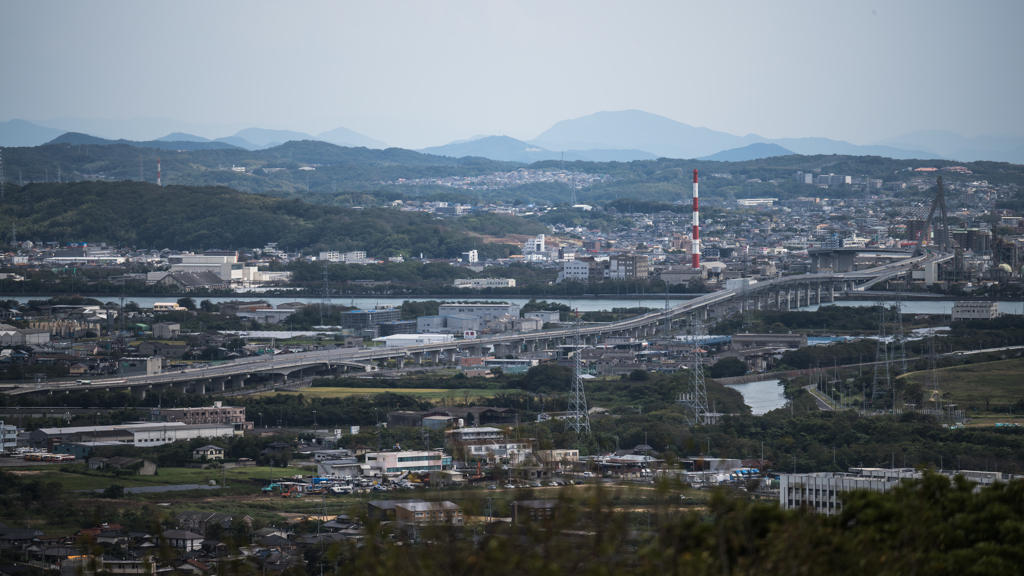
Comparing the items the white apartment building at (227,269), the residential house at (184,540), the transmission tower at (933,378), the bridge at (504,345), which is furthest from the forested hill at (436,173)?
the residential house at (184,540)

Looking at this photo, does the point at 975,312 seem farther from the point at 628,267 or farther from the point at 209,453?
the point at 209,453

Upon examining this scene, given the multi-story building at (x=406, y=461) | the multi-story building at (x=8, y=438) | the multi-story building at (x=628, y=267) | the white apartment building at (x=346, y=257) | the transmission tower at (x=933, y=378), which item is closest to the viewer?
the multi-story building at (x=406, y=461)

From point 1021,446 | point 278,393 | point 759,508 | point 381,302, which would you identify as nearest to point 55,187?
point 381,302

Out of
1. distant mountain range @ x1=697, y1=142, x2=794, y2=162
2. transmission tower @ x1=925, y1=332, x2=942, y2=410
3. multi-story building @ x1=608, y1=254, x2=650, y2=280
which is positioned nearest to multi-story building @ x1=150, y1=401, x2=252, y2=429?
transmission tower @ x1=925, y1=332, x2=942, y2=410

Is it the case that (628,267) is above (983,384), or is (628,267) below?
above

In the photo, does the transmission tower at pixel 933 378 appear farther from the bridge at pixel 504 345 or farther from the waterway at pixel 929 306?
the waterway at pixel 929 306

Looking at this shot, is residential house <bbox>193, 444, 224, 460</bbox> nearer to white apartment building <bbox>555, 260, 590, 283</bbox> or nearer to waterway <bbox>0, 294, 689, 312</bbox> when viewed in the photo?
waterway <bbox>0, 294, 689, 312</bbox>

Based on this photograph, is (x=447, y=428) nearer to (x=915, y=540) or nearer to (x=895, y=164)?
(x=915, y=540)

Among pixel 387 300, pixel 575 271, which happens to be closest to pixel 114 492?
pixel 387 300
